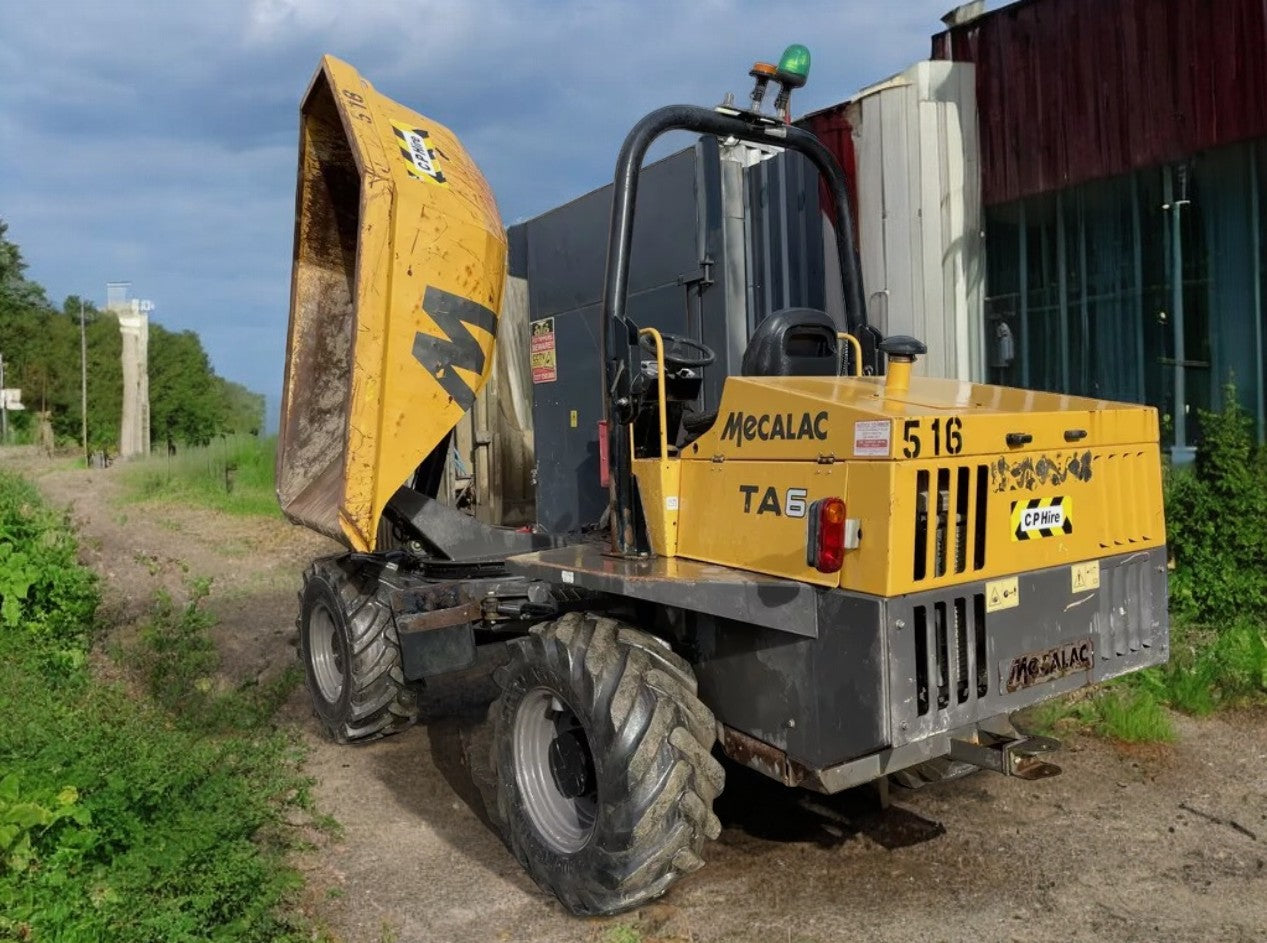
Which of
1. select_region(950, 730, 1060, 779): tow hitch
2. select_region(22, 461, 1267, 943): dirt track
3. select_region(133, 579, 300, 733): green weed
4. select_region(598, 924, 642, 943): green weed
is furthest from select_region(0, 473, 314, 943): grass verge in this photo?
select_region(950, 730, 1060, 779): tow hitch

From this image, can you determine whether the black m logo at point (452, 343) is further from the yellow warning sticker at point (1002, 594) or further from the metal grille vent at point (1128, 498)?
the metal grille vent at point (1128, 498)

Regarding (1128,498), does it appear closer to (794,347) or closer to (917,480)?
(917,480)

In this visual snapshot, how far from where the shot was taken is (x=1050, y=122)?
22.2ft

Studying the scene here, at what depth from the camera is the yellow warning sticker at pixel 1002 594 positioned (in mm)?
3203

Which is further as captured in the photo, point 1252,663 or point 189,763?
point 1252,663

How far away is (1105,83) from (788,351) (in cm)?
385

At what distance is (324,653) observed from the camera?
593cm

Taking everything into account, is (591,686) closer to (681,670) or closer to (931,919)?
(681,670)

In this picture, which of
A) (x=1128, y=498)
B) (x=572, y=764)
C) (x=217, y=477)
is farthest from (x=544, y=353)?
(x=217, y=477)

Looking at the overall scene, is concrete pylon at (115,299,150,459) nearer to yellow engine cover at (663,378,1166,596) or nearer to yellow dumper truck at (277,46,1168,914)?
yellow dumper truck at (277,46,1168,914)

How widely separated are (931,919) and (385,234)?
3.49m

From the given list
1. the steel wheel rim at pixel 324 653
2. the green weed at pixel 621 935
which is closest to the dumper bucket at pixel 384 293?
the steel wheel rim at pixel 324 653

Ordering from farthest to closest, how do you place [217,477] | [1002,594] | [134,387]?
[134,387]
[217,477]
[1002,594]

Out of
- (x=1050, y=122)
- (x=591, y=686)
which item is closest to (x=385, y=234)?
(x=591, y=686)
